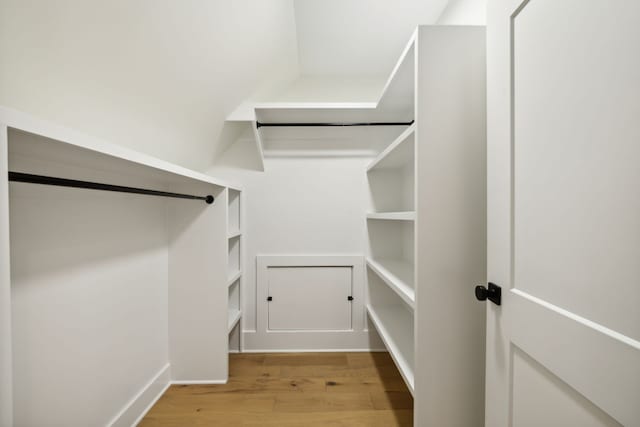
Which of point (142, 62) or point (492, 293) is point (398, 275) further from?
point (142, 62)

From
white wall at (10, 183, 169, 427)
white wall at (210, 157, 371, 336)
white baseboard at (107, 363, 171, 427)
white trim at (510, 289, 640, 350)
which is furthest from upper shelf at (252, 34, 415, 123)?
white baseboard at (107, 363, 171, 427)

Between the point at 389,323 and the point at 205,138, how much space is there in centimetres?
161

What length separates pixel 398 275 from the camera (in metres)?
1.47

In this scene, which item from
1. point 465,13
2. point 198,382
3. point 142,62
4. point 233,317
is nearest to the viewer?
point 142,62

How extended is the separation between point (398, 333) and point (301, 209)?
3.44 ft

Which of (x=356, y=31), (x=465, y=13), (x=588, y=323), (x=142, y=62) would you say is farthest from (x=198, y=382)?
Answer: (x=465, y=13)

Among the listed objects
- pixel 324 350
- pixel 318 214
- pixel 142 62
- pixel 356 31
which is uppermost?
pixel 356 31

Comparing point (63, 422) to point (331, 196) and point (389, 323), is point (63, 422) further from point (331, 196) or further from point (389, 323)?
point (331, 196)

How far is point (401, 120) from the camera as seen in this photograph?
1.88 meters

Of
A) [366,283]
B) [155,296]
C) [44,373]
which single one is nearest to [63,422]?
[44,373]

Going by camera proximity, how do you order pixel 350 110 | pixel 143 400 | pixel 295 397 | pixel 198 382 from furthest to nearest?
pixel 350 110 → pixel 198 382 → pixel 295 397 → pixel 143 400

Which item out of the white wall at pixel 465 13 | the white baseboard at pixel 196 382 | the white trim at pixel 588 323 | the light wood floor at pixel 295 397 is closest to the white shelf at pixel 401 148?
the white wall at pixel 465 13

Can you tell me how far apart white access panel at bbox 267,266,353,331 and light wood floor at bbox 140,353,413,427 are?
0.80ft

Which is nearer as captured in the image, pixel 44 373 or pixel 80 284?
pixel 44 373
